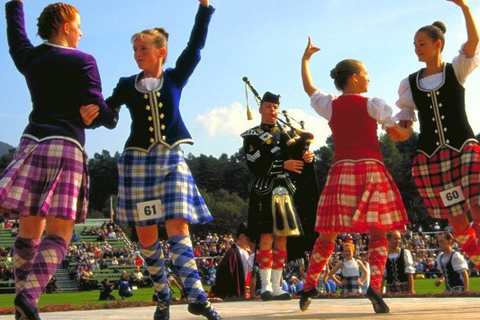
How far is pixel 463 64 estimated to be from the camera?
5.71 meters

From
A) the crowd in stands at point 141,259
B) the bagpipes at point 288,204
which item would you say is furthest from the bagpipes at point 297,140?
the crowd in stands at point 141,259

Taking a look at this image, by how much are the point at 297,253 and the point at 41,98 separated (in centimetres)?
542

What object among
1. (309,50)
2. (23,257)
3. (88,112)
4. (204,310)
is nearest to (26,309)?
(23,257)

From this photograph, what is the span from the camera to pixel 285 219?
858cm

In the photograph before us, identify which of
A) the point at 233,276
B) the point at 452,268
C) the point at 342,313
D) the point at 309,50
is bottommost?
the point at 342,313

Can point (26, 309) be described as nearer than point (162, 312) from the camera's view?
Yes

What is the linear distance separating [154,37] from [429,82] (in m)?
2.20

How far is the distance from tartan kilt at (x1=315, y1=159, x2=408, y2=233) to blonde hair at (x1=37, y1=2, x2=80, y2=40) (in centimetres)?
246

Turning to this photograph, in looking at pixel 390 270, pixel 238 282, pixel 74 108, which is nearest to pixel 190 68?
pixel 74 108

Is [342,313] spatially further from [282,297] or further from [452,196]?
[282,297]

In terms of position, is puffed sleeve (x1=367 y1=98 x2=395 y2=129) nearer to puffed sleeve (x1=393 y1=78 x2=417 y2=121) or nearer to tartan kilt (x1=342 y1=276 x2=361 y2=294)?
puffed sleeve (x1=393 y1=78 x2=417 y2=121)

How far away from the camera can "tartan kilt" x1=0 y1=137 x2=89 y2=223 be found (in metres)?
4.39

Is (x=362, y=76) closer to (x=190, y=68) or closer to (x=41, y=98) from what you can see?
(x=190, y=68)

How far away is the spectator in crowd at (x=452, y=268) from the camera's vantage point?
1209cm
